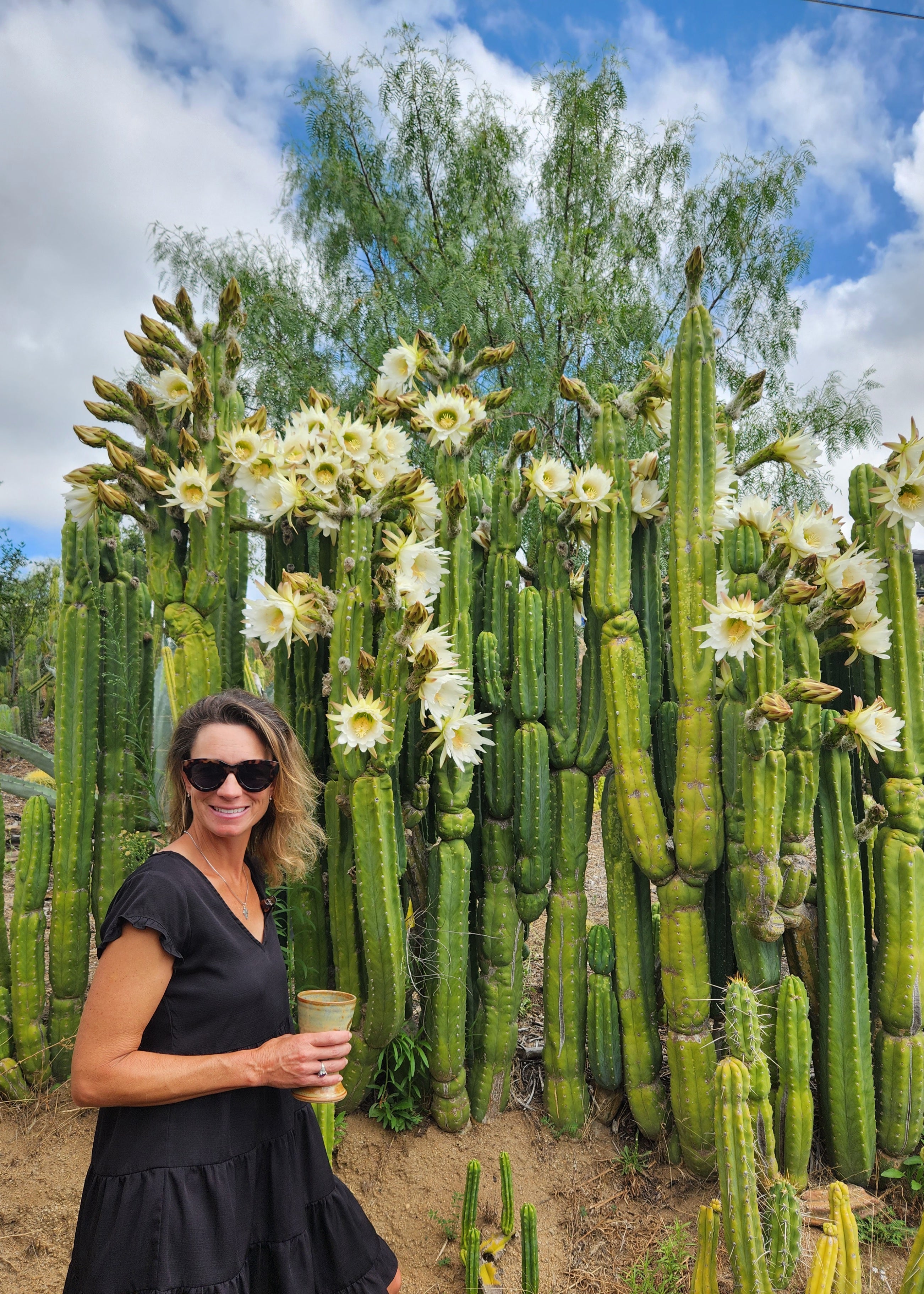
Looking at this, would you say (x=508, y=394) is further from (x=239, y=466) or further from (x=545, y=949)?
(x=545, y=949)

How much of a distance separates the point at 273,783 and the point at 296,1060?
1.75 feet

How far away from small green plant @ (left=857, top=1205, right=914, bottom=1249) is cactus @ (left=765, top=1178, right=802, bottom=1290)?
25.9 inches

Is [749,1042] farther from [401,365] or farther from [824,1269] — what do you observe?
[401,365]

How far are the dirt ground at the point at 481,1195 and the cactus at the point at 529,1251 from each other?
0.18 metres

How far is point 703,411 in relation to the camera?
2486 mm

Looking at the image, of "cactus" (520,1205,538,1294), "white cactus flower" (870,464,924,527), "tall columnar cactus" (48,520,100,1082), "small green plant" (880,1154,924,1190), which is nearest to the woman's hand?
"cactus" (520,1205,538,1294)

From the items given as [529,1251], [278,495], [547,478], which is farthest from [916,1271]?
[278,495]

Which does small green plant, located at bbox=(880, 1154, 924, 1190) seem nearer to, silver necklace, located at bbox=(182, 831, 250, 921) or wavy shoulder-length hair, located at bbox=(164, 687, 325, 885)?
wavy shoulder-length hair, located at bbox=(164, 687, 325, 885)

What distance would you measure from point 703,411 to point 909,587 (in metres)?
0.90

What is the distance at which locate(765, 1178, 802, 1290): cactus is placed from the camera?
5.64ft

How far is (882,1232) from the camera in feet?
7.32

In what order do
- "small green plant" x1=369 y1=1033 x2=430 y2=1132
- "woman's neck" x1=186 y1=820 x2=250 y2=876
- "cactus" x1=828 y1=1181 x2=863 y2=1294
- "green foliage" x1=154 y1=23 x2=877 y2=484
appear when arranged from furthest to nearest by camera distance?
"green foliage" x1=154 y1=23 x2=877 y2=484, "small green plant" x1=369 y1=1033 x2=430 y2=1132, "cactus" x1=828 y1=1181 x2=863 y2=1294, "woman's neck" x1=186 y1=820 x2=250 y2=876

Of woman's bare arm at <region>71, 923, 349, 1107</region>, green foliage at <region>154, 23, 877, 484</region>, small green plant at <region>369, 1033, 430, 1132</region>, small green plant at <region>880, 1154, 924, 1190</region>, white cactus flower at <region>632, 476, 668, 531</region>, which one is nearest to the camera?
woman's bare arm at <region>71, 923, 349, 1107</region>

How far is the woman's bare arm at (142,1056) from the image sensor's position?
3.90 ft
